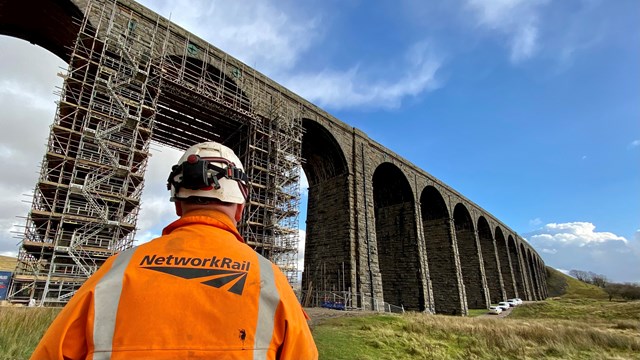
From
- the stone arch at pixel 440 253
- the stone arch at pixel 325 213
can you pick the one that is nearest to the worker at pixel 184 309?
the stone arch at pixel 325 213

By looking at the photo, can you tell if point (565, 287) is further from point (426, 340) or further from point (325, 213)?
point (426, 340)

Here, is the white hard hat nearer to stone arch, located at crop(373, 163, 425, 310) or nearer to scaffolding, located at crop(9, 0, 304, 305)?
scaffolding, located at crop(9, 0, 304, 305)

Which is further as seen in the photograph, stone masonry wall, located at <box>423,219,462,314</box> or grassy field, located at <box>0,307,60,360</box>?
stone masonry wall, located at <box>423,219,462,314</box>

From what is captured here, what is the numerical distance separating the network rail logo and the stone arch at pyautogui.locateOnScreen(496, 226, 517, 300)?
51.0 metres

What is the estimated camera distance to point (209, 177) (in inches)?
64.4

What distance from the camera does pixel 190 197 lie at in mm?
1613

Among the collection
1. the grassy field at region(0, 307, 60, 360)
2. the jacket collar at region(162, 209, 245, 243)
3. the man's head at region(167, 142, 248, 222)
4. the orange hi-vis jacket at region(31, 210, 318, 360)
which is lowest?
the grassy field at region(0, 307, 60, 360)

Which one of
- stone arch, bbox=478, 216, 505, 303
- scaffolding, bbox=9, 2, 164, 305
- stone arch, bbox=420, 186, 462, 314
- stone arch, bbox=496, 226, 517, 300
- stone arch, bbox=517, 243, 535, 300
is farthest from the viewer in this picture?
stone arch, bbox=517, 243, 535, 300

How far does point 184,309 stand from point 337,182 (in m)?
21.7

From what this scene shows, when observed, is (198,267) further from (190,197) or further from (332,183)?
(332,183)

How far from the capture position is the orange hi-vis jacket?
104cm

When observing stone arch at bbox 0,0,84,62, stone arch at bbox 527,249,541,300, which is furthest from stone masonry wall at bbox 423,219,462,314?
stone arch at bbox 527,249,541,300

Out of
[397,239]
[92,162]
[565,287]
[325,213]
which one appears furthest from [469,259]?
[565,287]

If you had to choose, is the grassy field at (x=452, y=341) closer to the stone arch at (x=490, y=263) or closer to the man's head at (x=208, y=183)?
the man's head at (x=208, y=183)
